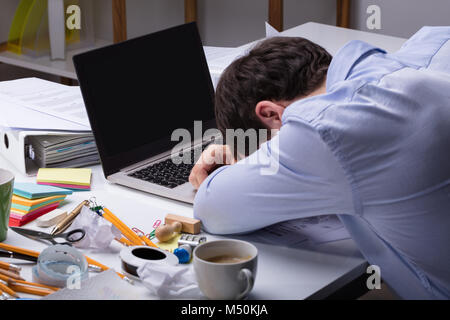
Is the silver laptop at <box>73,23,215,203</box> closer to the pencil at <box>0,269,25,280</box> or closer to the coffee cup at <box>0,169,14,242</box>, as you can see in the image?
the coffee cup at <box>0,169,14,242</box>

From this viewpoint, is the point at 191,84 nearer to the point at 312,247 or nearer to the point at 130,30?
the point at 312,247

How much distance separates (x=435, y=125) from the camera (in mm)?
970

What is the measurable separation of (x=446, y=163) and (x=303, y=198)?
221 mm

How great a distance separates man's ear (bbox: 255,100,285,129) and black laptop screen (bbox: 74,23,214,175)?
1.16ft

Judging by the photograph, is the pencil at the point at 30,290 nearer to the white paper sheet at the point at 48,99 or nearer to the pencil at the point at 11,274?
the pencil at the point at 11,274

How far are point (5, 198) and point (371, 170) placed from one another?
1.94 ft

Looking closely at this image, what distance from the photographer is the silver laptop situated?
1.35 metres

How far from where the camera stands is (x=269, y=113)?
1.18 metres

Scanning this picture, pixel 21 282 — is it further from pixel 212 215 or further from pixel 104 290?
pixel 212 215

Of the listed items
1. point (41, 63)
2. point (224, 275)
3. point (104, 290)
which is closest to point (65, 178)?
point (104, 290)

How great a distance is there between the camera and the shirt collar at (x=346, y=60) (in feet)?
3.53

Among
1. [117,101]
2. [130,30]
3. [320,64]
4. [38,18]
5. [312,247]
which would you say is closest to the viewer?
[312,247]

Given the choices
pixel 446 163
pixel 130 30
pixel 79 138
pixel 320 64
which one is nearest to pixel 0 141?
pixel 79 138

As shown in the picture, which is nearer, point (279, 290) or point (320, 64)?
point (279, 290)
